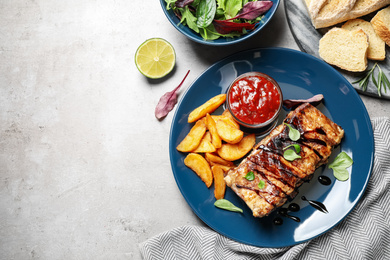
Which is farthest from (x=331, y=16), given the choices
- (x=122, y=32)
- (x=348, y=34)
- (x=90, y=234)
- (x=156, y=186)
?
(x=90, y=234)

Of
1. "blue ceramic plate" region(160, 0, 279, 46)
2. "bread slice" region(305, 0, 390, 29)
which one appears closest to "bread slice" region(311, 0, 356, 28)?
"bread slice" region(305, 0, 390, 29)

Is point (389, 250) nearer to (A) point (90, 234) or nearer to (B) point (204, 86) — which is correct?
(B) point (204, 86)

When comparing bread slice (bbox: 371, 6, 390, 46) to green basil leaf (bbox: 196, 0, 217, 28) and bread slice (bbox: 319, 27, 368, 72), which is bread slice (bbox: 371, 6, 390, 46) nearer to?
bread slice (bbox: 319, 27, 368, 72)

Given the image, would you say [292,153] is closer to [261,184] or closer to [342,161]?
[261,184]

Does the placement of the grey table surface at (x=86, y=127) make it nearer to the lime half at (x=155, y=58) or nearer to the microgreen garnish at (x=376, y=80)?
the lime half at (x=155, y=58)

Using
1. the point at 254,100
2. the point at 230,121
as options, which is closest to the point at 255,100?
the point at 254,100
